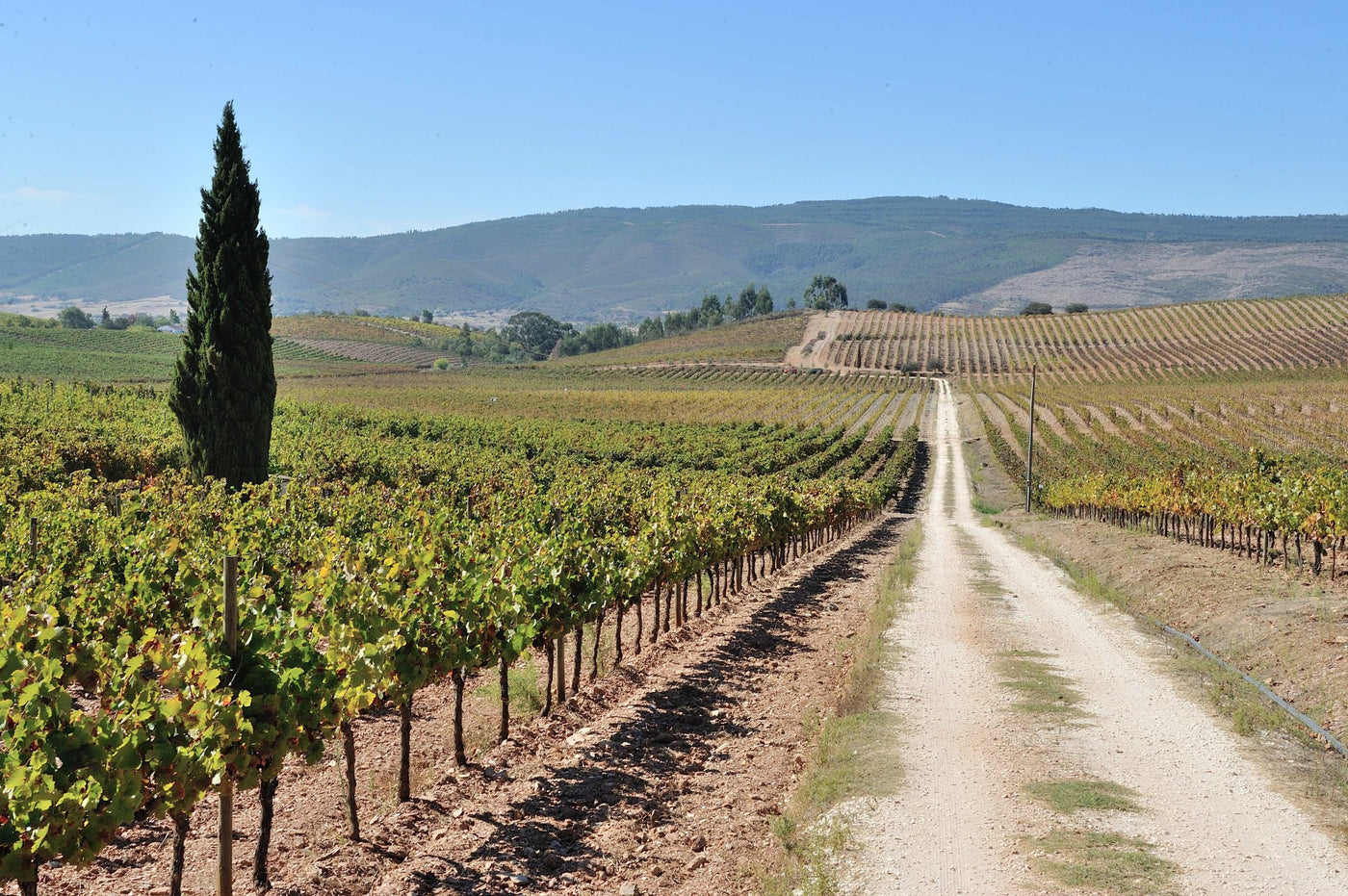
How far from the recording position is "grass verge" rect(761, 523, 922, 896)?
8234mm

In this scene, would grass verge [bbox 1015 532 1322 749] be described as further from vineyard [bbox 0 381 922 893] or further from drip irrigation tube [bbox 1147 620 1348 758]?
vineyard [bbox 0 381 922 893]

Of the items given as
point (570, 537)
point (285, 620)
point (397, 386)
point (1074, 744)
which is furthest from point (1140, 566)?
point (397, 386)

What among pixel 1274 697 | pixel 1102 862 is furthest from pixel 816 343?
pixel 1102 862

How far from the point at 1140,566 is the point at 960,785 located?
54.8ft

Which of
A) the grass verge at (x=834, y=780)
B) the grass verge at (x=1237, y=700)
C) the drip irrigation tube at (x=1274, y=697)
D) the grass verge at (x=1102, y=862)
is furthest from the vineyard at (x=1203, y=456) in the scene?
the grass verge at (x=1102, y=862)

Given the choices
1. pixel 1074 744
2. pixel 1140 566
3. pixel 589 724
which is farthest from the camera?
pixel 1140 566

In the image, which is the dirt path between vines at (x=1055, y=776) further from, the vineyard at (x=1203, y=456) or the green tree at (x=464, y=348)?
the green tree at (x=464, y=348)

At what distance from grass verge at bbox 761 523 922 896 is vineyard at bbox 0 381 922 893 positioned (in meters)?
3.46

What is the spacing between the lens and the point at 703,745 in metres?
11.8

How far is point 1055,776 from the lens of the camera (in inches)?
410

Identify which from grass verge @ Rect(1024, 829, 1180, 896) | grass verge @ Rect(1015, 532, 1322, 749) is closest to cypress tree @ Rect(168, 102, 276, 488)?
grass verge @ Rect(1015, 532, 1322, 749)

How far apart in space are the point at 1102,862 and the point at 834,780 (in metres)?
2.70

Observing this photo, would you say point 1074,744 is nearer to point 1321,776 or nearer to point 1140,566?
point 1321,776

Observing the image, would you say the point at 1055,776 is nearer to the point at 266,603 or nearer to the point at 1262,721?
the point at 1262,721
